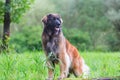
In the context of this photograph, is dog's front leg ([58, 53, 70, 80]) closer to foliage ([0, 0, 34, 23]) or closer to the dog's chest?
the dog's chest

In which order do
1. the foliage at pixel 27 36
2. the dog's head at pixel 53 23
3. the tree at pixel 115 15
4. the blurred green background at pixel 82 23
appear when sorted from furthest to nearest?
the tree at pixel 115 15 < the blurred green background at pixel 82 23 < the foliage at pixel 27 36 < the dog's head at pixel 53 23

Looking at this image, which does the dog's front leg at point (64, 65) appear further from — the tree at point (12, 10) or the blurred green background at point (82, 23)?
the blurred green background at point (82, 23)

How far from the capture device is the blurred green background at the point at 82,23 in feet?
149

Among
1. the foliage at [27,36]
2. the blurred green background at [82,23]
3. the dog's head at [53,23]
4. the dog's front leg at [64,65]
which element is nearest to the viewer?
the dog's front leg at [64,65]

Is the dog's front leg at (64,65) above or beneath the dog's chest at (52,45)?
beneath


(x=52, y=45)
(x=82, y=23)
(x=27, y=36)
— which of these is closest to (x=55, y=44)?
(x=52, y=45)

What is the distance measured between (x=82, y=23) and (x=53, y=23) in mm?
41865

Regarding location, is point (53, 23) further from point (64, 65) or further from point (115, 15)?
point (115, 15)

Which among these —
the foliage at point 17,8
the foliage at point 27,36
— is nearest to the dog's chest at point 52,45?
the foliage at point 17,8

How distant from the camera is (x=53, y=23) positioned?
9.88m

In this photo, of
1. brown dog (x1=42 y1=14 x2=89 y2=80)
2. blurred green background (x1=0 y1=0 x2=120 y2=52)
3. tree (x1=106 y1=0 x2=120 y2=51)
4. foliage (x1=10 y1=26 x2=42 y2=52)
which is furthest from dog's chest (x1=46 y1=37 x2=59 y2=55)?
tree (x1=106 y1=0 x2=120 y2=51)

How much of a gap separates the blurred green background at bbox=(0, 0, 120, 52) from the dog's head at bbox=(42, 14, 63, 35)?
33209 millimetres

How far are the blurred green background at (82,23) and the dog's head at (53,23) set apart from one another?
109ft

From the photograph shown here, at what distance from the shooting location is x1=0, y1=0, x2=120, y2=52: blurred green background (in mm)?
45416
